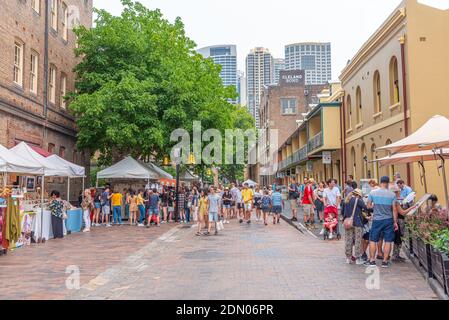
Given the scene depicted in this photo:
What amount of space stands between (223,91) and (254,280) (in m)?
19.3

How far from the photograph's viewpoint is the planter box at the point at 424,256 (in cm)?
780

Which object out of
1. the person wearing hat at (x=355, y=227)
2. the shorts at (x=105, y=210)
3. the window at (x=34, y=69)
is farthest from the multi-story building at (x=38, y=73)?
the person wearing hat at (x=355, y=227)

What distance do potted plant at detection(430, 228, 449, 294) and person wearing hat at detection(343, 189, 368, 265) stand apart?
221cm

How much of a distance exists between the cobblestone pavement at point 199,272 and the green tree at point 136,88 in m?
8.14

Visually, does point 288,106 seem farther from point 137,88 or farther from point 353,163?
point 137,88

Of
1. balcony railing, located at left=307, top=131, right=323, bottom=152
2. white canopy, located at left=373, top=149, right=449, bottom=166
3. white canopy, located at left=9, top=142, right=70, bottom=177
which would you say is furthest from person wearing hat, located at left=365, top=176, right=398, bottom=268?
balcony railing, located at left=307, top=131, right=323, bottom=152

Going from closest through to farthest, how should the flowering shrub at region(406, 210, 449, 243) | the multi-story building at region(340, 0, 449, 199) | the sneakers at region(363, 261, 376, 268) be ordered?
the flowering shrub at region(406, 210, 449, 243) → the sneakers at region(363, 261, 376, 268) → the multi-story building at region(340, 0, 449, 199)

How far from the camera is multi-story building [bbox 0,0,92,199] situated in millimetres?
17406

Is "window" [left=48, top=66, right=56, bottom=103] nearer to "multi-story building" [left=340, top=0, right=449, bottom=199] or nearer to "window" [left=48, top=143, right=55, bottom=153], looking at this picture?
"window" [left=48, top=143, right=55, bottom=153]

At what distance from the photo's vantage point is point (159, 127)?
2191 centimetres

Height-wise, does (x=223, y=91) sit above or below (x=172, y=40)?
below

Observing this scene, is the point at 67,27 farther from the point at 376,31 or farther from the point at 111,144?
the point at 376,31

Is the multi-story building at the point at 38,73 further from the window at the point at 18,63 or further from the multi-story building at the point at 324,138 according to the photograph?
the multi-story building at the point at 324,138
